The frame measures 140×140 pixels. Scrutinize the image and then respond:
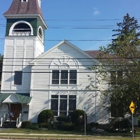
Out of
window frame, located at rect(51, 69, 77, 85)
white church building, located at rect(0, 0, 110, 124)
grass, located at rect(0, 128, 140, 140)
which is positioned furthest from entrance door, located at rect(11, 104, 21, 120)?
grass, located at rect(0, 128, 140, 140)

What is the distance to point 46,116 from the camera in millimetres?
29484

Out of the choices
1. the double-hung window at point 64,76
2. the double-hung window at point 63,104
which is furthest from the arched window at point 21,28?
the double-hung window at point 63,104

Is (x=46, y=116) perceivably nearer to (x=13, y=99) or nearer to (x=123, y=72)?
(x=13, y=99)

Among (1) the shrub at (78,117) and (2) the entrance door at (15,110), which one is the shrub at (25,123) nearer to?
(2) the entrance door at (15,110)

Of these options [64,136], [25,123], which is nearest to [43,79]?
[25,123]

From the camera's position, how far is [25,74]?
107ft

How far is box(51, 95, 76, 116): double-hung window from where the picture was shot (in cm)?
3061

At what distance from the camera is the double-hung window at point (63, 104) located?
30.6 m

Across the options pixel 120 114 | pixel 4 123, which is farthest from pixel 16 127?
pixel 120 114

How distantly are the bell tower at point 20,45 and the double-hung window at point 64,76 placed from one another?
127 inches

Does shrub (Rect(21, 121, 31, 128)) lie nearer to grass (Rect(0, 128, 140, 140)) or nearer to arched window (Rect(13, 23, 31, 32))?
grass (Rect(0, 128, 140, 140))

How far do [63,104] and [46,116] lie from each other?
257 cm

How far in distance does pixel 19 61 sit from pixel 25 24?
5160mm

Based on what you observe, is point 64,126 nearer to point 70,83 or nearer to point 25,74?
point 70,83
